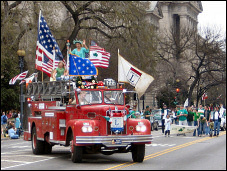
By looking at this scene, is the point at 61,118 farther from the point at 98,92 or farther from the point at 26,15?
the point at 26,15

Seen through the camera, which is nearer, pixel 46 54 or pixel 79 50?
pixel 79 50

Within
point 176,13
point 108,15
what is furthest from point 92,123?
point 176,13

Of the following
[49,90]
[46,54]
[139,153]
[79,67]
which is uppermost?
[46,54]

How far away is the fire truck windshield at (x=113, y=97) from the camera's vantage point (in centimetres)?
1666

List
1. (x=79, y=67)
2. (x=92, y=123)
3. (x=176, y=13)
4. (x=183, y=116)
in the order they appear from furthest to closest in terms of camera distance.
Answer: (x=176, y=13) → (x=183, y=116) → (x=79, y=67) → (x=92, y=123)

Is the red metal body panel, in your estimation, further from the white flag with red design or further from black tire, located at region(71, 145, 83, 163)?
the white flag with red design

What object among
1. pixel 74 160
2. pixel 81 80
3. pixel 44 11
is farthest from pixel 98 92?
pixel 44 11

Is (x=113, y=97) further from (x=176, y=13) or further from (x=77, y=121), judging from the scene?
(x=176, y=13)

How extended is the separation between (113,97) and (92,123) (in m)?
1.48

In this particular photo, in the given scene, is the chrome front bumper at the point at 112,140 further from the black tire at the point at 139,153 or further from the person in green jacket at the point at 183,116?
the person in green jacket at the point at 183,116

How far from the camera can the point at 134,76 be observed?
1964 cm

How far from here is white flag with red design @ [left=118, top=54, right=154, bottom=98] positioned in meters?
19.6

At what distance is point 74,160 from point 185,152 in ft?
18.0

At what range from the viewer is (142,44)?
37781 mm
